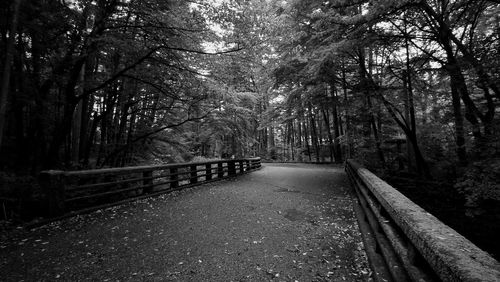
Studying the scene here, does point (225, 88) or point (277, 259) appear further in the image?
point (225, 88)

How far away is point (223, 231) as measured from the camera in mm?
4207

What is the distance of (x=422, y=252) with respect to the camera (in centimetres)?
175

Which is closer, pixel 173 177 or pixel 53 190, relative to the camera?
pixel 53 190

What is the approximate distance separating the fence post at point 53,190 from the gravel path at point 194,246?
324 millimetres

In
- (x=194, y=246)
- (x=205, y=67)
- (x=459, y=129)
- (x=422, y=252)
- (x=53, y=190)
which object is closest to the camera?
(x=422, y=252)

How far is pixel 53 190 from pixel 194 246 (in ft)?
11.5

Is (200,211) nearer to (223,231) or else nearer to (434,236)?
(223,231)

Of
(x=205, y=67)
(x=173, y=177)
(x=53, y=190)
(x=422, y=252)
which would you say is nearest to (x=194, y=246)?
(x=422, y=252)

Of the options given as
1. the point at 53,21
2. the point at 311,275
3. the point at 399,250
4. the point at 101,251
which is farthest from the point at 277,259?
the point at 53,21

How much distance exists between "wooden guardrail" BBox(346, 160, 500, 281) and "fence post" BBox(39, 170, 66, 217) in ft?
19.4

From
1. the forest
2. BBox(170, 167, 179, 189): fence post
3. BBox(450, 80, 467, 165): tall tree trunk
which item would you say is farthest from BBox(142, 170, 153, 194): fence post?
BBox(450, 80, 467, 165): tall tree trunk

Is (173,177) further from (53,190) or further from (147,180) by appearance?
(53,190)

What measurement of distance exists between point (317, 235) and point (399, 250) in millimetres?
1862

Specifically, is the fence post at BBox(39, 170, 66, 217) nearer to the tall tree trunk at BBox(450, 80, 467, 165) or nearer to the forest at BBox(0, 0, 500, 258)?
the forest at BBox(0, 0, 500, 258)
